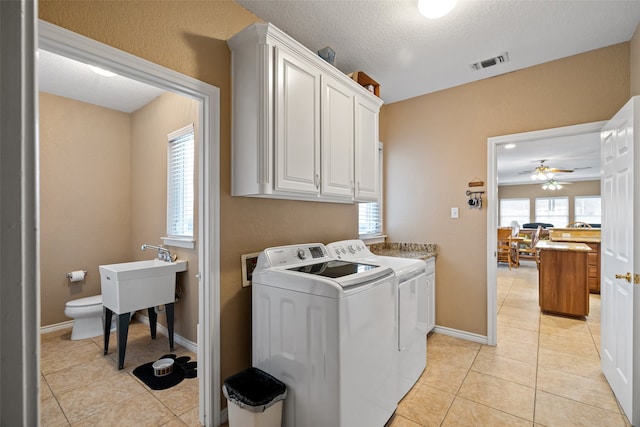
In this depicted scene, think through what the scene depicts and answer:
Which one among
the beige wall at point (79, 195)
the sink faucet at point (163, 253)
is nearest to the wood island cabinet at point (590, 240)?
the sink faucet at point (163, 253)

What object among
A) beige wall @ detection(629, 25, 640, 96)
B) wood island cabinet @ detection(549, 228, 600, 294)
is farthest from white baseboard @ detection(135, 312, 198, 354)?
wood island cabinet @ detection(549, 228, 600, 294)

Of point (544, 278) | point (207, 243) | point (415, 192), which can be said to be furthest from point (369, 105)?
point (544, 278)

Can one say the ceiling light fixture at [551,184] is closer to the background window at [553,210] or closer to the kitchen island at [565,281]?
the background window at [553,210]

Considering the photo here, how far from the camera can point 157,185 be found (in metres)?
3.40

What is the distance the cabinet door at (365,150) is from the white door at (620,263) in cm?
167

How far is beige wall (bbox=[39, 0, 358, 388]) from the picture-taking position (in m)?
1.41

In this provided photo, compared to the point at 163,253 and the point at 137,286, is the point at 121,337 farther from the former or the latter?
the point at 163,253

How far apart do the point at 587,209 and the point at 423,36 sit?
11.7 meters

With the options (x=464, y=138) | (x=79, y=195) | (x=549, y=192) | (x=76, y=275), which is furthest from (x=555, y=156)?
(x=76, y=275)

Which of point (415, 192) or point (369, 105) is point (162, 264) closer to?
point (369, 105)

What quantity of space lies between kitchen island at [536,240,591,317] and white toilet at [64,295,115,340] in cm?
535

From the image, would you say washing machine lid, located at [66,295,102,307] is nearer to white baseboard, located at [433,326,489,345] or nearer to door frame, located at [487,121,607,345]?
white baseboard, located at [433,326,489,345]

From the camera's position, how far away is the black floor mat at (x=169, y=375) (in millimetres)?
2336

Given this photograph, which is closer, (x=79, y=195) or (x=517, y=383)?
(x=517, y=383)
